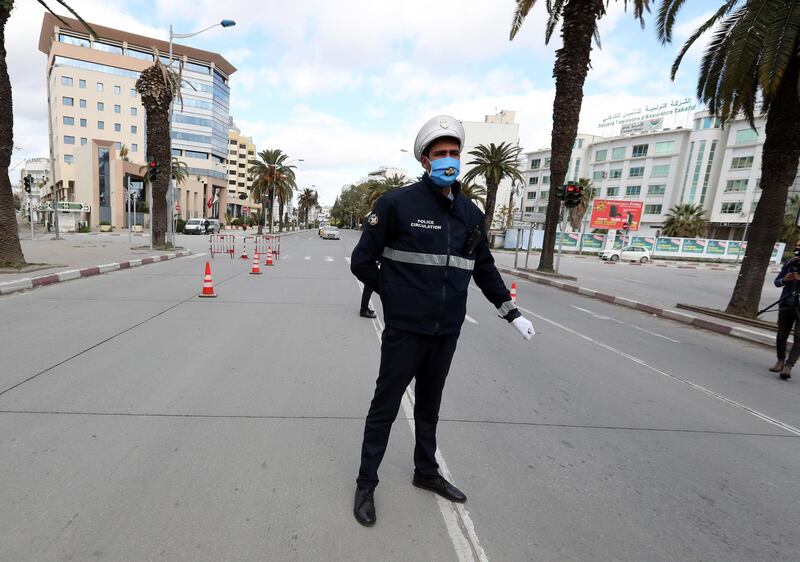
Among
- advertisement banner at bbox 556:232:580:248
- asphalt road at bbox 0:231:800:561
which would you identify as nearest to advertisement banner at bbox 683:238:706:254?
advertisement banner at bbox 556:232:580:248

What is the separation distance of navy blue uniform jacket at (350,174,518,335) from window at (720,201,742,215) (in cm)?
6769

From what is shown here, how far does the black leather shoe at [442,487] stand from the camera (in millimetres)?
2666

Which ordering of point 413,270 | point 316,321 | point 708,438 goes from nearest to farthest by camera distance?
1. point 413,270
2. point 708,438
3. point 316,321

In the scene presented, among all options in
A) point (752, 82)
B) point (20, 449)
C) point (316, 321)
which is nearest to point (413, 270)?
point (20, 449)

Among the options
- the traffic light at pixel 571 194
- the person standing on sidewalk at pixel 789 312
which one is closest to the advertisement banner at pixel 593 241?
the traffic light at pixel 571 194

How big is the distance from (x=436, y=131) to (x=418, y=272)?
2.77 ft

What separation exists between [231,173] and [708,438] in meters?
115

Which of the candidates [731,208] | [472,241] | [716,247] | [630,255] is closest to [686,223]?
[716,247]

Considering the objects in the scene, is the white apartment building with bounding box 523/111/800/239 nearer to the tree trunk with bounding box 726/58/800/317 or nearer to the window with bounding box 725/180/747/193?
the window with bounding box 725/180/747/193

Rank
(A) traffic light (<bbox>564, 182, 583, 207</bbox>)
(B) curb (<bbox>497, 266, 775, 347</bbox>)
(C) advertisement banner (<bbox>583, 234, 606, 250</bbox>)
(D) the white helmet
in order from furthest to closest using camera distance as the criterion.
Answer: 1. (C) advertisement banner (<bbox>583, 234, 606, 250</bbox>)
2. (A) traffic light (<bbox>564, 182, 583, 207</bbox>)
3. (B) curb (<bbox>497, 266, 775, 347</bbox>)
4. (D) the white helmet

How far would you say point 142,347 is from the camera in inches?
211

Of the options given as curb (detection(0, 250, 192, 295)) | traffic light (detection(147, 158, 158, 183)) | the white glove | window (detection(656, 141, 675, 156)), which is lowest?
curb (detection(0, 250, 192, 295))

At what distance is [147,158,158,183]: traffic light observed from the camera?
18.7 metres

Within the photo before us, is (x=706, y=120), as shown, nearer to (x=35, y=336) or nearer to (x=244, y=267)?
(x=244, y=267)
